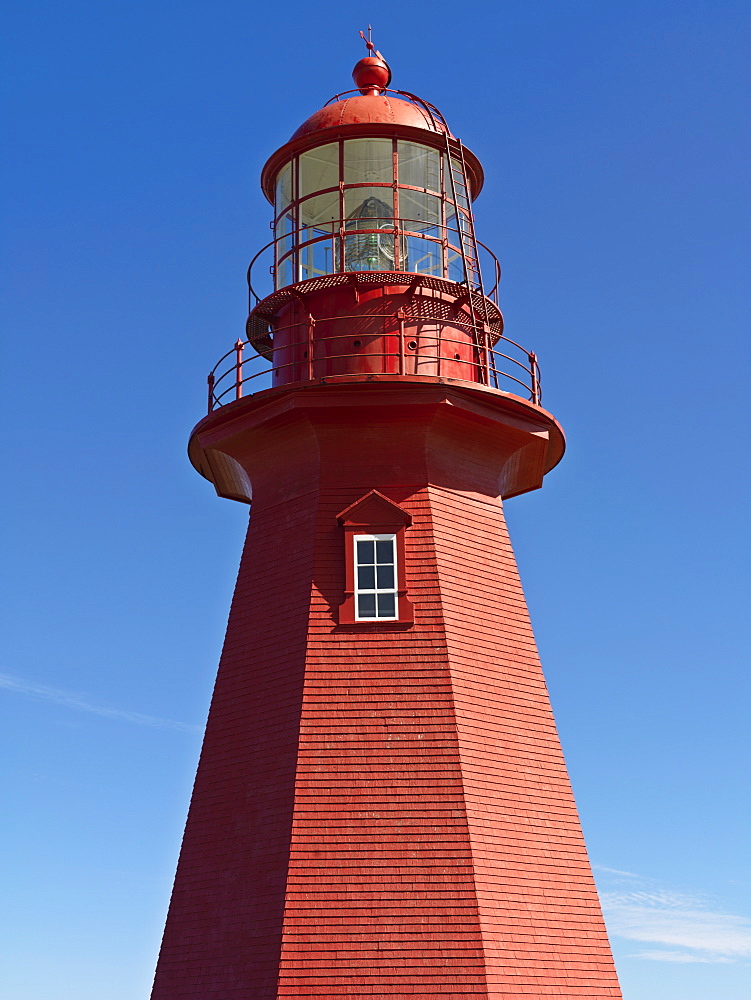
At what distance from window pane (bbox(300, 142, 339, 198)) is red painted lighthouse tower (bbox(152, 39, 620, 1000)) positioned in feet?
0.10

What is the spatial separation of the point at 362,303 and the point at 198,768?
6303 mm

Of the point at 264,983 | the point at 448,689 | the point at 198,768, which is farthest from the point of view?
the point at 198,768

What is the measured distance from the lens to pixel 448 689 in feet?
51.0

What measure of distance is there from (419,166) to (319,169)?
1.40 meters

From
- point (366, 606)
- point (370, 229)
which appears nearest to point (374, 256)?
point (370, 229)

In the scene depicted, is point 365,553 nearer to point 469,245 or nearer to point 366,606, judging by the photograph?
point 366,606

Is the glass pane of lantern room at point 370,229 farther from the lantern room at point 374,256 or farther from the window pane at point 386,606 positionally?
the window pane at point 386,606

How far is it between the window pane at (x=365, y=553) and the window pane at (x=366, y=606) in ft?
1.47

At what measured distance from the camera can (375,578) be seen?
53.1 ft

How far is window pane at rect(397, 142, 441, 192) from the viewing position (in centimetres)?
1802

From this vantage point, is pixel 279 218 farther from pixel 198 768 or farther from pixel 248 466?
pixel 198 768

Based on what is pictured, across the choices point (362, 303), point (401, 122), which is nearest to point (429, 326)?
point (362, 303)

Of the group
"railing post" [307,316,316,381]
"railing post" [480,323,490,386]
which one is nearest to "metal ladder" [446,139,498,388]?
"railing post" [480,323,490,386]

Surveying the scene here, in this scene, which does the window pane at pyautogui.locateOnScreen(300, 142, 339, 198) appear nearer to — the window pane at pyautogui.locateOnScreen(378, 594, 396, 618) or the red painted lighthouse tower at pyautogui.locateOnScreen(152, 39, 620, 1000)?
the red painted lighthouse tower at pyautogui.locateOnScreen(152, 39, 620, 1000)
